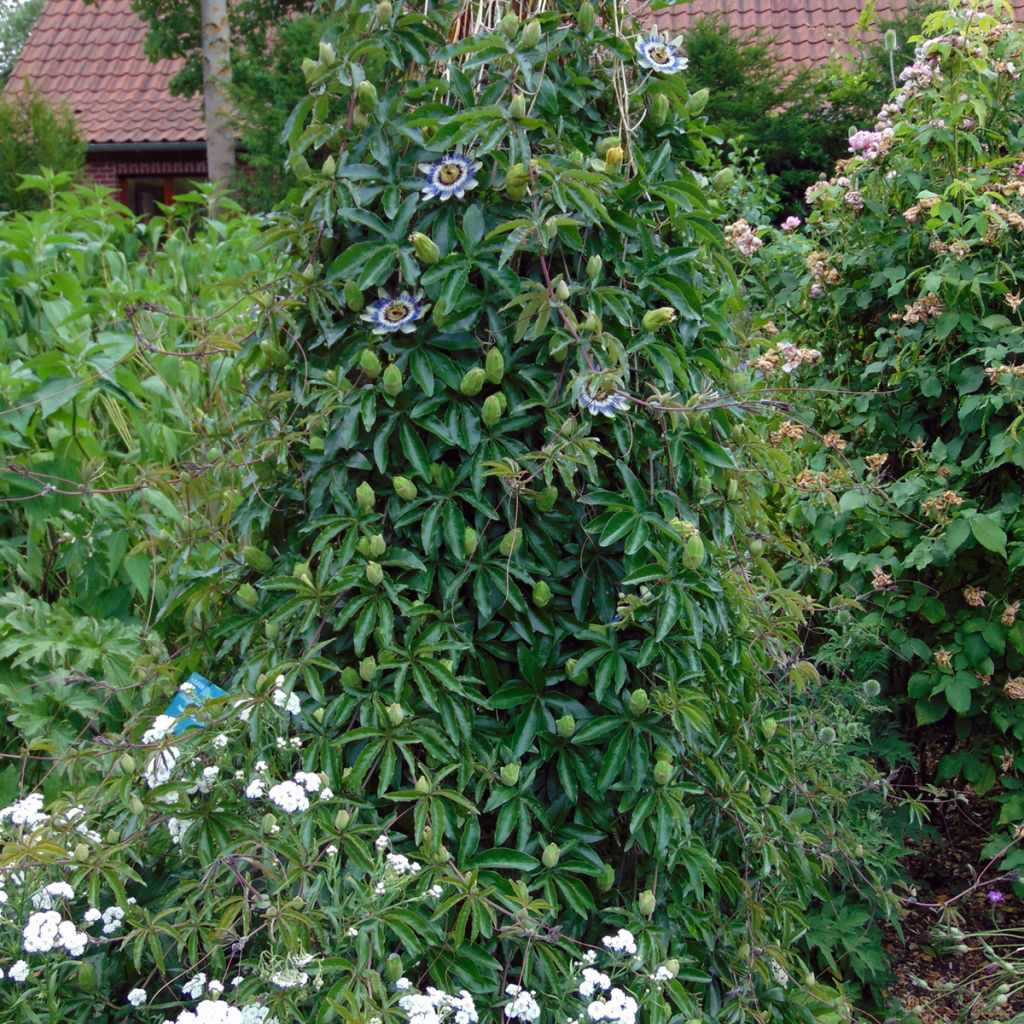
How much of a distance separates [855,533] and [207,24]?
29.1 ft

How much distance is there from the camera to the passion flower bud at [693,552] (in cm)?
155

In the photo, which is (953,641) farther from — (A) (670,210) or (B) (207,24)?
(B) (207,24)

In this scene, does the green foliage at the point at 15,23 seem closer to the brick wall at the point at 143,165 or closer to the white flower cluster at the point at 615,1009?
the brick wall at the point at 143,165

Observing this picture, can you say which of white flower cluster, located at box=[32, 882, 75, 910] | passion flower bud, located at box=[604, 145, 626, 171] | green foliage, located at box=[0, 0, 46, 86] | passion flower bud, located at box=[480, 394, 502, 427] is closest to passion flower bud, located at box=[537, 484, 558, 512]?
passion flower bud, located at box=[480, 394, 502, 427]

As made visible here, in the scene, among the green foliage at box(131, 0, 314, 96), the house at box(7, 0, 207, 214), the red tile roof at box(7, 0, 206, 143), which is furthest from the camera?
the red tile roof at box(7, 0, 206, 143)

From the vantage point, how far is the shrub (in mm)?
1534

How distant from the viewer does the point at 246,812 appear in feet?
5.36

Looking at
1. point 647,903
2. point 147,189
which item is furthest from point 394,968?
point 147,189

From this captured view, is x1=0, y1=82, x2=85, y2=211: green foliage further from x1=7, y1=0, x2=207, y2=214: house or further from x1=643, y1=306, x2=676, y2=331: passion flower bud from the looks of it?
x1=643, y1=306, x2=676, y2=331: passion flower bud

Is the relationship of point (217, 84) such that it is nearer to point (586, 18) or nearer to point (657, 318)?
point (586, 18)

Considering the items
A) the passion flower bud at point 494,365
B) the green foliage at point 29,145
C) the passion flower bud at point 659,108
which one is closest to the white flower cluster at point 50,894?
the passion flower bud at point 494,365

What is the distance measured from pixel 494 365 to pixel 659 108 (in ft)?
1.66

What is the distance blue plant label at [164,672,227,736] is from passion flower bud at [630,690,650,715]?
2.03ft

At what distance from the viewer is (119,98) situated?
14.8 m
